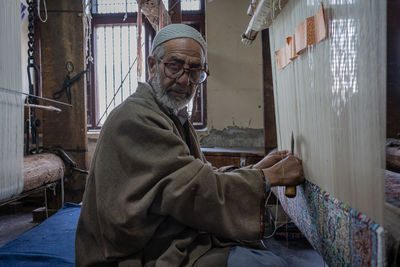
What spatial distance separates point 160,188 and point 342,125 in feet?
1.93

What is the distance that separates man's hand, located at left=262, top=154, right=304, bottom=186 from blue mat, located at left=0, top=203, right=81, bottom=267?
130cm

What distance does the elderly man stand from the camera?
3.05 ft

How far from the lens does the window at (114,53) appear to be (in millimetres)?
4250

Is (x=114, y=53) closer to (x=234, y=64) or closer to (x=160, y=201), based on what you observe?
(x=234, y=64)

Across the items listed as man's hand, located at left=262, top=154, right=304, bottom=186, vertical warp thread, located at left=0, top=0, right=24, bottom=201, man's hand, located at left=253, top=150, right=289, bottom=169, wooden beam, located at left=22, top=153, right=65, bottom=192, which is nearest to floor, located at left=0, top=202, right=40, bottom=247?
wooden beam, located at left=22, top=153, right=65, bottom=192

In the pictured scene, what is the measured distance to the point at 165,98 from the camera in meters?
1.22

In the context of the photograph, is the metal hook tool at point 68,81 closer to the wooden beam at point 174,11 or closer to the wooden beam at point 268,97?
the wooden beam at point 174,11

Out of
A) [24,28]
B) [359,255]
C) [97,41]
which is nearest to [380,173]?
[359,255]

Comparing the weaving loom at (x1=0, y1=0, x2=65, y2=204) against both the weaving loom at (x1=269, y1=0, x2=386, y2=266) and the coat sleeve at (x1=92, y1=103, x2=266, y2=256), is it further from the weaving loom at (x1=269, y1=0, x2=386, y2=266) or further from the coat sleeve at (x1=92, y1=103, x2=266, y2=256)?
the weaving loom at (x1=269, y1=0, x2=386, y2=266)

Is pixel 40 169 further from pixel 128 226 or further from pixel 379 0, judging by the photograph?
pixel 379 0

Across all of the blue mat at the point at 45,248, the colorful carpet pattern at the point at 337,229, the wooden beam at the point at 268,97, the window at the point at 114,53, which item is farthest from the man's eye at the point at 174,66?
the window at the point at 114,53

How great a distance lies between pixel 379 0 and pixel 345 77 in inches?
7.8

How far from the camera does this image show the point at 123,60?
4332mm

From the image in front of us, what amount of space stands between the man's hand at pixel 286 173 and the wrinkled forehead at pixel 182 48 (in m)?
0.59
